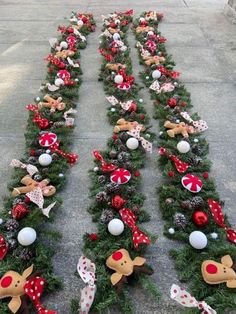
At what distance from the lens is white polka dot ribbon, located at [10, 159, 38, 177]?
307 centimetres

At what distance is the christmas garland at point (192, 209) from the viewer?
2223mm

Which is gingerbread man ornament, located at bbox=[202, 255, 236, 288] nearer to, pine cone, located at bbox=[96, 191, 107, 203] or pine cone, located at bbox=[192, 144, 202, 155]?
pine cone, located at bbox=[96, 191, 107, 203]

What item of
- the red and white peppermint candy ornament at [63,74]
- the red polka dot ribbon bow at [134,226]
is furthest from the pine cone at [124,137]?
the red and white peppermint candy ornament at [63,74]

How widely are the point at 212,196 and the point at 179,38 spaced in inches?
160

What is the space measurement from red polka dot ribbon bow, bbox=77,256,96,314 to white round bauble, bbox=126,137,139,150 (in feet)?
4.36

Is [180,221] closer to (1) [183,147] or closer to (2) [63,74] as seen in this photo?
(1) [183,147]

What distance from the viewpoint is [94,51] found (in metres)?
5.68

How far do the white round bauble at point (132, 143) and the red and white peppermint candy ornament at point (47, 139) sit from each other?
73 cm

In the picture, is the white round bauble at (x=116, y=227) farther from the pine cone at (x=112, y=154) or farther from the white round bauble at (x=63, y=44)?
the white round bauble at (x=63, y=44)

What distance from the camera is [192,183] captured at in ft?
9.42

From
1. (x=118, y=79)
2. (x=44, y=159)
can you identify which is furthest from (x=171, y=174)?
(x=118, y=79)

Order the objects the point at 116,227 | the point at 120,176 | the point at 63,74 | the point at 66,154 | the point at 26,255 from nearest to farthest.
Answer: the point at 26,255
the point at 116,227
the point at 120,176
the point at 66,154
the point at 63,74

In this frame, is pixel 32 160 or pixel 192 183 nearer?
pixel 192 183

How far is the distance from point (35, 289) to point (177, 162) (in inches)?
63.2
